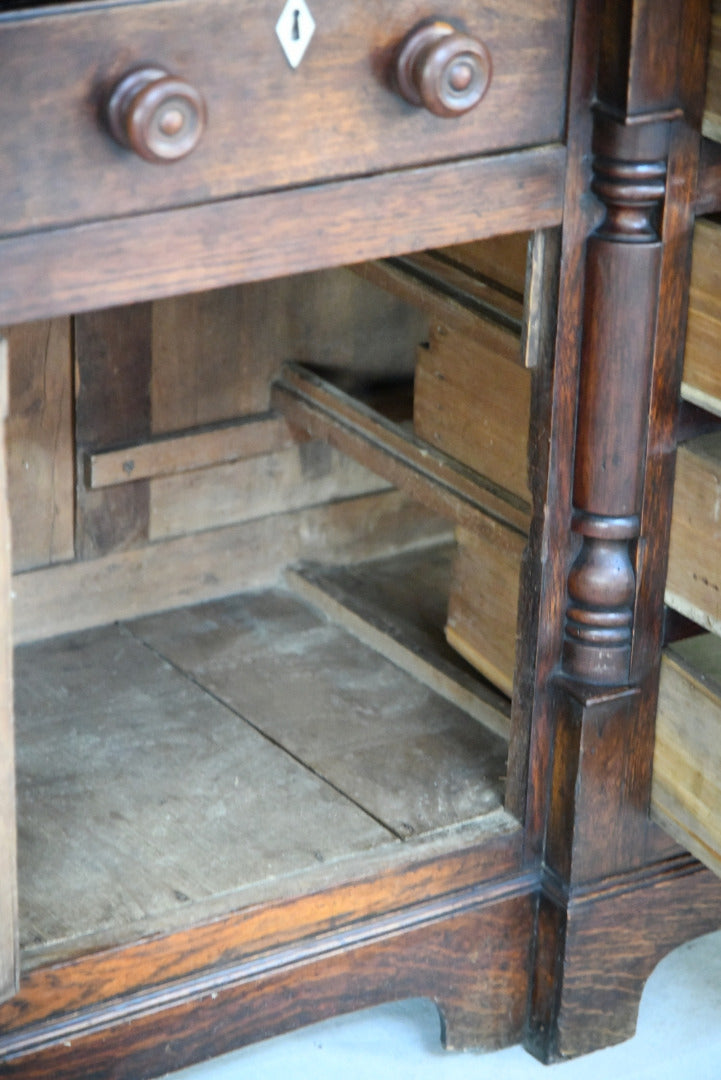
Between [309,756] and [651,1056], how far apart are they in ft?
1.72

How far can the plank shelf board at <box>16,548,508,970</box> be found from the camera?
5.58ft

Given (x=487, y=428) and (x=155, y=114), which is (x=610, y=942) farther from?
(x=155, y=114)

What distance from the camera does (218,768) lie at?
6.43 ft

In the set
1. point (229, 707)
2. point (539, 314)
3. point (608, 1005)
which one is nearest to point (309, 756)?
point (229, 707)

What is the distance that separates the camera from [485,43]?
1.43 metres

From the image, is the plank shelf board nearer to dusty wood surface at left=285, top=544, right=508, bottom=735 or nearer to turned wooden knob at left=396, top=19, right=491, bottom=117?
dusty wood surface at left=285, top=544, right=508, bottom=735

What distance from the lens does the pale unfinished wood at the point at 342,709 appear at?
6.20 feet

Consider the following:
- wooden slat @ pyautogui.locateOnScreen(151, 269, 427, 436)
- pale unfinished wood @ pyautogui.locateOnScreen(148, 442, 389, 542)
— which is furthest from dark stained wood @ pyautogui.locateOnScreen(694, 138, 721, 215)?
pale unfinished wood @ pyautogui.locateOnScreen(148, 442, 389, 542)

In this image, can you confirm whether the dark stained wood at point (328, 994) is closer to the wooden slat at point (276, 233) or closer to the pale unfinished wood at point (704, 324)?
the pale unfinished wood at point (704, 324)

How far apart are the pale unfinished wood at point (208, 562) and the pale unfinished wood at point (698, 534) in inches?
32.4

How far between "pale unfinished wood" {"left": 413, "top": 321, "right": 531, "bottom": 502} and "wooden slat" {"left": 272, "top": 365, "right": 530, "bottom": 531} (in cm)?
2

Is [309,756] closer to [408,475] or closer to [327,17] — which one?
[408,475]

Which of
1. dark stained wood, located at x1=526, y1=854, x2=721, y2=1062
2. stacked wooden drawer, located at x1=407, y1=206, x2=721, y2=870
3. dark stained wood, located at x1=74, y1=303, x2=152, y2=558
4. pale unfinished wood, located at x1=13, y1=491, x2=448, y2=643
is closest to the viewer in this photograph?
stacked wooden drawer, located at x1=407, y1=206, x2=721, y2=870

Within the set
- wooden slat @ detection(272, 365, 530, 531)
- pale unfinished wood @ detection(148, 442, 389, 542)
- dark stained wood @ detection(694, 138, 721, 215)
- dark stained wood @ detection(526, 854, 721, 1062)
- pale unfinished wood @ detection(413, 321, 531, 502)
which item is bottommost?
dark stained wood @ detection(526, 854, 721, 1062)
